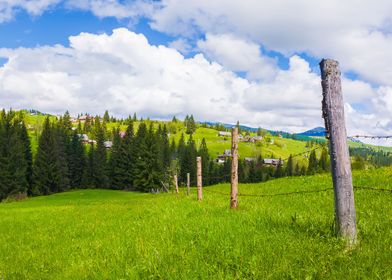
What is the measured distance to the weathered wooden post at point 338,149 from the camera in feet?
24.3

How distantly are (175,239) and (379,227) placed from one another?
4713 millimetres

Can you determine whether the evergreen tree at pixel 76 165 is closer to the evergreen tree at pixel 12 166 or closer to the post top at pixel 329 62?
the evergreen tree at pixel 12 166

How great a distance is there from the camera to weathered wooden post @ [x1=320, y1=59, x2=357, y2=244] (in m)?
7.41

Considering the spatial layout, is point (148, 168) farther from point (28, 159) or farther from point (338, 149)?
point (338, 149)

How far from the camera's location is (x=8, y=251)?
12648 mm

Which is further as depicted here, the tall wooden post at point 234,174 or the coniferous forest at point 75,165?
the coniferous forest at point 75,165

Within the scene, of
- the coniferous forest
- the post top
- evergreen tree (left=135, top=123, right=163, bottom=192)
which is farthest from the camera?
evergreen tree (left=135, top=123, right=163, bottom=192)

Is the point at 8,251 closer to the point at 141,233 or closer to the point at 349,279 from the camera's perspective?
the point at 141,233

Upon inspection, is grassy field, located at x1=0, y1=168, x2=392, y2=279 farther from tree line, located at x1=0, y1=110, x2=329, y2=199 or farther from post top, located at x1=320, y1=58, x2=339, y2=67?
tree line, located at x1=0, y1=110, x2=329, y2=199

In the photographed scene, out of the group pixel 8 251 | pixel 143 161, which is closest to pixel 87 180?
pixel 143 161

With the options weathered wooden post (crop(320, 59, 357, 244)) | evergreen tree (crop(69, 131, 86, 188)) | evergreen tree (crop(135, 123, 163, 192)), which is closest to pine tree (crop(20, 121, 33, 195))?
evergreen tree (crop(69, 131, 86, 188))

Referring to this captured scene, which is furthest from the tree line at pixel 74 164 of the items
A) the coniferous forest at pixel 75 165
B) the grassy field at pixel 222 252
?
the grassy field at pixel 222 252

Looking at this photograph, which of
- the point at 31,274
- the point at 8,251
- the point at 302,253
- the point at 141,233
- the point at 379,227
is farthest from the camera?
the point at 8,251

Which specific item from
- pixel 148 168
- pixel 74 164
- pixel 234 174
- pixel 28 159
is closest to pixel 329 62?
pixel 234 174
